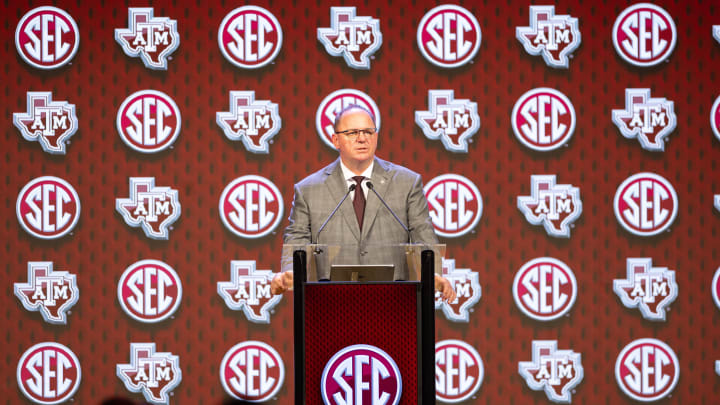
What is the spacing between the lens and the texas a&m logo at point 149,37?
428 cm

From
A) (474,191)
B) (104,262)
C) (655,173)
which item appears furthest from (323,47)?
(655,173)

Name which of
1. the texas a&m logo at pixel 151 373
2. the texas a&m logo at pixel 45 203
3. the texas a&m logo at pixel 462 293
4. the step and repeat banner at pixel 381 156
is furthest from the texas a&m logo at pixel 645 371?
the texas a&m logo at pixel 45 203

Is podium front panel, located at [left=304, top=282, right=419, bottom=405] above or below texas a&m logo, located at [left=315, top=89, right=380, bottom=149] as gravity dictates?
below

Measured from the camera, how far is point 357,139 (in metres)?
2.96

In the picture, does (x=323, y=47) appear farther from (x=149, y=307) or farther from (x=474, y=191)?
(x=149, y=307)

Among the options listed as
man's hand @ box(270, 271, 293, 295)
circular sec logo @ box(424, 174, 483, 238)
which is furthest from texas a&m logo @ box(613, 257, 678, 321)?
man's hand @ box(270, 271, 293, 295)

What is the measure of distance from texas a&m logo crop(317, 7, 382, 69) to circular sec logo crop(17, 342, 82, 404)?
2.34 metres

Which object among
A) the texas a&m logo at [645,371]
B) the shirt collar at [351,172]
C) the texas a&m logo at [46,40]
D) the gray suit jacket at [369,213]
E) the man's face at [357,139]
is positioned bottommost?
the texas a&m logo at [645,371]

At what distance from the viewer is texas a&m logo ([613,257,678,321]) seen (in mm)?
4246

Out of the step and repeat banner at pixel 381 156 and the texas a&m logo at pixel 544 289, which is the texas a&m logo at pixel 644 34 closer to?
the step and repeat banner at pixel 381 156

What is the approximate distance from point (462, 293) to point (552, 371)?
0.68 meters

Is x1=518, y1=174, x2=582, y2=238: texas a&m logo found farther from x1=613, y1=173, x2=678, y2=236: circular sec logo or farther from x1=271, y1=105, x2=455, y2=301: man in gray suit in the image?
x1=271, y1=105, x2=455, y2=301: man in gray suit

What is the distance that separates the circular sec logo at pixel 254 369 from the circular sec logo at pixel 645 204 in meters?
2.16

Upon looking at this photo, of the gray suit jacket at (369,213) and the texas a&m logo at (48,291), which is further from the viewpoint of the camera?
the texas a&m logo at (48,291)
